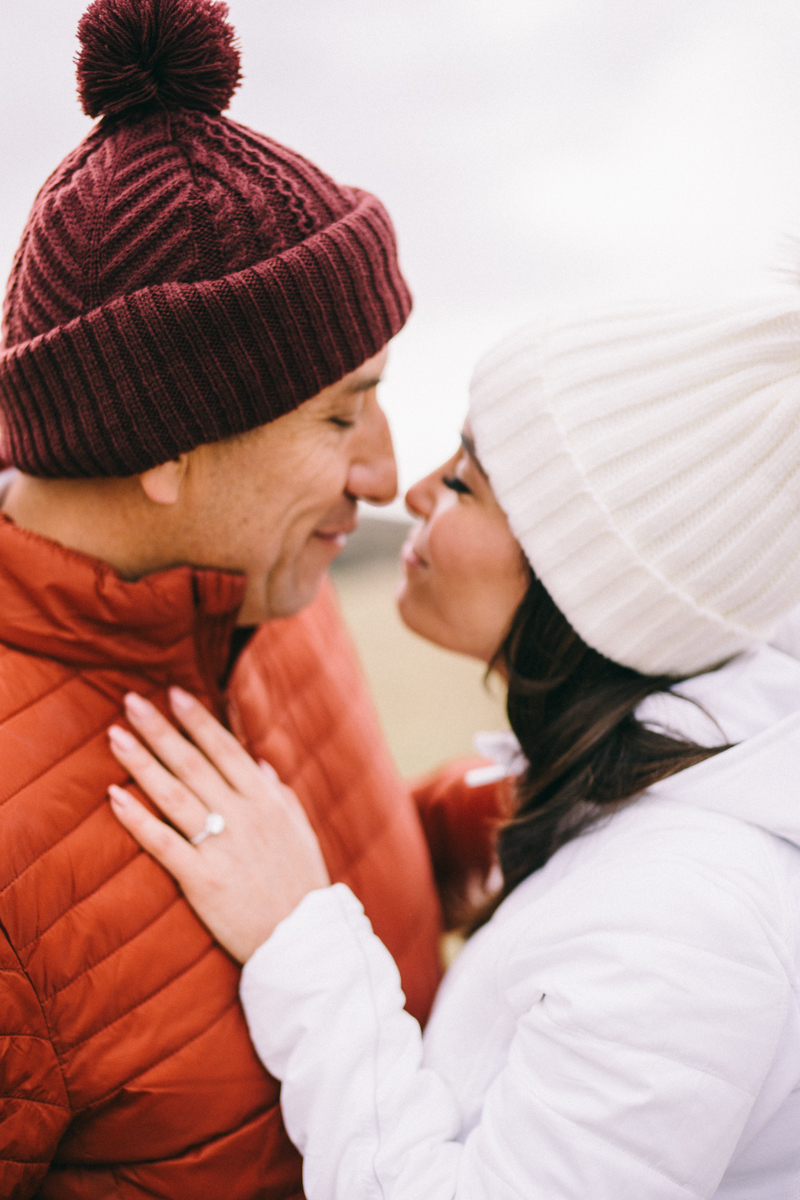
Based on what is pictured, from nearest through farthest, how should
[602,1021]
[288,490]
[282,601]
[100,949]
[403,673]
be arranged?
[602,1021] → [100,949] → [288,490] → [282,601] → [403,673]

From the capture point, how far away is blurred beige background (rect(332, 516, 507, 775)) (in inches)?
129

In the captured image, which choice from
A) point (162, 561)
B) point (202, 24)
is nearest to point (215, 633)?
point (162, 561)

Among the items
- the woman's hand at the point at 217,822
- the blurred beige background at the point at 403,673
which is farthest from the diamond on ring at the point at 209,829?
the blurred beige background at the point at 403,673

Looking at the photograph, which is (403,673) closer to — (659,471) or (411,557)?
(411,557)

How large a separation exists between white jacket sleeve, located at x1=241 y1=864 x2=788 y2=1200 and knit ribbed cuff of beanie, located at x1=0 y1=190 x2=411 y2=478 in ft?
2.01

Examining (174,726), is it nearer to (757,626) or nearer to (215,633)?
(215,633)

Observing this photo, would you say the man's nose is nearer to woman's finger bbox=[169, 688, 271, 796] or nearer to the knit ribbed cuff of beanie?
the knit ribbed cuff of beanie

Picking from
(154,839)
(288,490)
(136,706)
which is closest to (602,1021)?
(154,839)

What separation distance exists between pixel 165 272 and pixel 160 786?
0.61 metres

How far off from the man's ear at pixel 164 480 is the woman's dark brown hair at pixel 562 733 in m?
0.50

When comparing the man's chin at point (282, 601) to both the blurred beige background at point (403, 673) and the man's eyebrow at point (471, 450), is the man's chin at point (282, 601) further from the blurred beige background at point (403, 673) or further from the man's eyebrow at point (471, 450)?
the blurred beige background at point (403, 673)

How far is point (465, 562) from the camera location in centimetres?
117

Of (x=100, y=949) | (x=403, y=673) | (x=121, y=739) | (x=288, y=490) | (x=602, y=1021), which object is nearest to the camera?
(x=602, y=1021)

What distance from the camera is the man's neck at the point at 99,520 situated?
3.48ft
